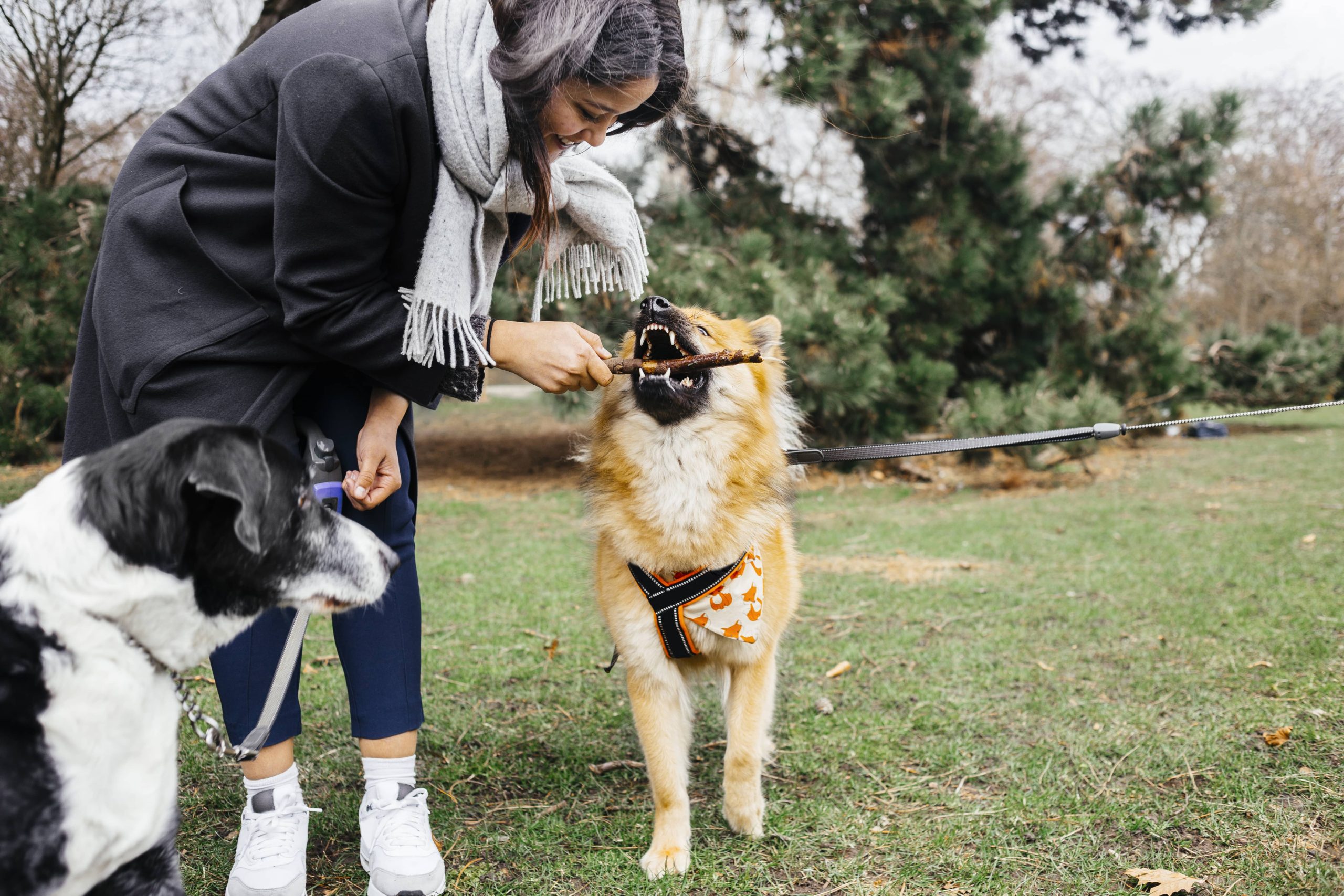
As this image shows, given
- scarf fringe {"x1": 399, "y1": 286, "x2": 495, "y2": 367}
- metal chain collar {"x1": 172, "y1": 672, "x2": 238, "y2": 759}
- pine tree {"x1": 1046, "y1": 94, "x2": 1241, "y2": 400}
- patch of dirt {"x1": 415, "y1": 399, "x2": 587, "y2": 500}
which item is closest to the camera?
metal chain collar {"x1": 172, "y1": 672, "x2": 238, "y2": 759}

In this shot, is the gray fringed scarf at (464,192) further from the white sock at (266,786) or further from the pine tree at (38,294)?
the pine tree at (38,294)

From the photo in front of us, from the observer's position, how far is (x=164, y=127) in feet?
5.64

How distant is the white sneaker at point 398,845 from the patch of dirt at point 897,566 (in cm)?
356

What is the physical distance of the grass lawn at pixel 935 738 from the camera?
7.17 feet

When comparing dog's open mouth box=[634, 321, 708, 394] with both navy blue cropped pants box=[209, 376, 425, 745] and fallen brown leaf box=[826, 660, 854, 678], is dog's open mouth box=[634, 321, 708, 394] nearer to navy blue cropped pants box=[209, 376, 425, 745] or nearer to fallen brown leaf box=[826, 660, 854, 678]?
navy blue cropped pants box=[209, 376, 425, 745]

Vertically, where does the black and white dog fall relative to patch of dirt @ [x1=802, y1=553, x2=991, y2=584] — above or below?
Answer: above

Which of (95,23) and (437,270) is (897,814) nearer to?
(437,270)

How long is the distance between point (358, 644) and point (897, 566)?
4024 mm

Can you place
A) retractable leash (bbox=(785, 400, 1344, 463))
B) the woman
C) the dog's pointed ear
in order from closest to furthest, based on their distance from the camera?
the woman < retractable leash (bbox=(785, 400, 1344, 463)) < the dog's pointed ear

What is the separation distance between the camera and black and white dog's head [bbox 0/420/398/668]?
50.6 inches

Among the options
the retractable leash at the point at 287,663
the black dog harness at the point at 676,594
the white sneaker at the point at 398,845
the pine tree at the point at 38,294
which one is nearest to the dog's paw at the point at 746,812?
the black dog harness at the point at 676,594

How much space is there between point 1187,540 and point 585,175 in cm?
523

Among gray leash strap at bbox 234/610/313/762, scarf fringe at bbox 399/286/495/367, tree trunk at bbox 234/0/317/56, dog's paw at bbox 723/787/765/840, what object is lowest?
dog's paw at bbox 723/787/765/840

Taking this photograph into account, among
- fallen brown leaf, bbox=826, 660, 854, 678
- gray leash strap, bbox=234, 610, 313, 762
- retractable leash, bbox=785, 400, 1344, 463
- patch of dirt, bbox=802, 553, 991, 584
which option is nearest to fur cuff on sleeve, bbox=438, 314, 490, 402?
gray leash strap, bbox=234, 610, 313, 762
